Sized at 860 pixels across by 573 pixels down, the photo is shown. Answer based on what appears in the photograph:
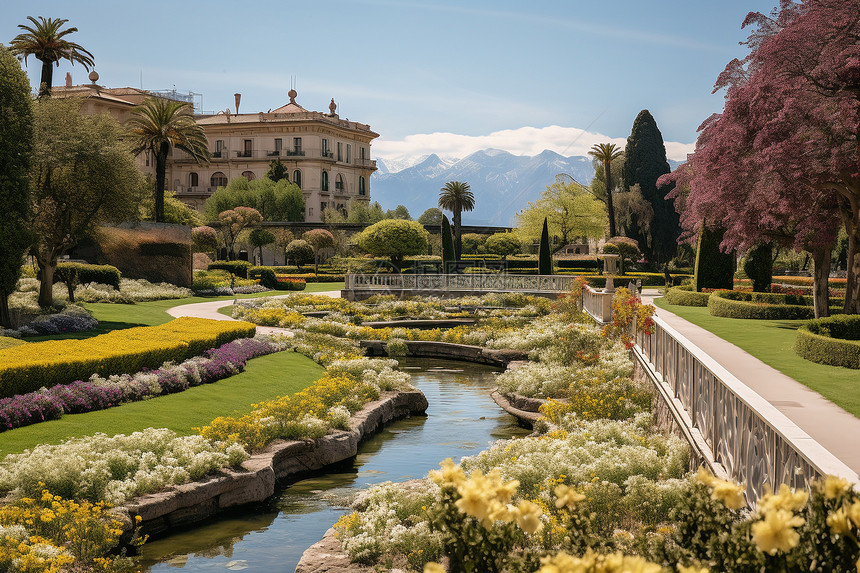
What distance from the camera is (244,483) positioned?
937 cm

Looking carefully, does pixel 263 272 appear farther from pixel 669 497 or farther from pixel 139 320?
pixel 669 497

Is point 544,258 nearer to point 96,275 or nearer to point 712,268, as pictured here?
point 712,268

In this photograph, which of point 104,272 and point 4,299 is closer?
point 4,299

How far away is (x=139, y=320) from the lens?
23.8 m

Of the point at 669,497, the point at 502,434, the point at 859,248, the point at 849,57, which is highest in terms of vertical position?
the point at 849,57

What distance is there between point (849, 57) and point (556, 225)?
49.4 meters

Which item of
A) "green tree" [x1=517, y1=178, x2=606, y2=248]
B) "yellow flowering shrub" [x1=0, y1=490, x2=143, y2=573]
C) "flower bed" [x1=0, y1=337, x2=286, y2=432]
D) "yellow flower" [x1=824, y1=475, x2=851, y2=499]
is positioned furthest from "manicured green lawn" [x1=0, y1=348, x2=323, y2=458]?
"green tree" [x1=517, y1=178, x2=606, y2=248]

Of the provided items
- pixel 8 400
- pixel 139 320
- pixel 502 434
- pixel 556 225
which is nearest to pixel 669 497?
pixel 502 434

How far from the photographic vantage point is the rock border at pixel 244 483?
27.0ft

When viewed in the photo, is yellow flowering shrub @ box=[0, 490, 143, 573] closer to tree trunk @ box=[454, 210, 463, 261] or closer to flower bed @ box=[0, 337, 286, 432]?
flower bed @ box=[0, 337, 286, 432]

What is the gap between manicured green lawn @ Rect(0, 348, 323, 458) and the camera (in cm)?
964

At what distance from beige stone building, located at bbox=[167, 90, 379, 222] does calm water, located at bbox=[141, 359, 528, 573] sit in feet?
251

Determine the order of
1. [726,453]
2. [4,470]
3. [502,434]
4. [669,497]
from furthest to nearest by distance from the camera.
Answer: [502,434]
[4,470]
[669,497]
[726,453]

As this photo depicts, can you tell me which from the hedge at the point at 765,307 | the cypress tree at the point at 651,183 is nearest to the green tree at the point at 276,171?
the cypress tree at the point at 651,183
